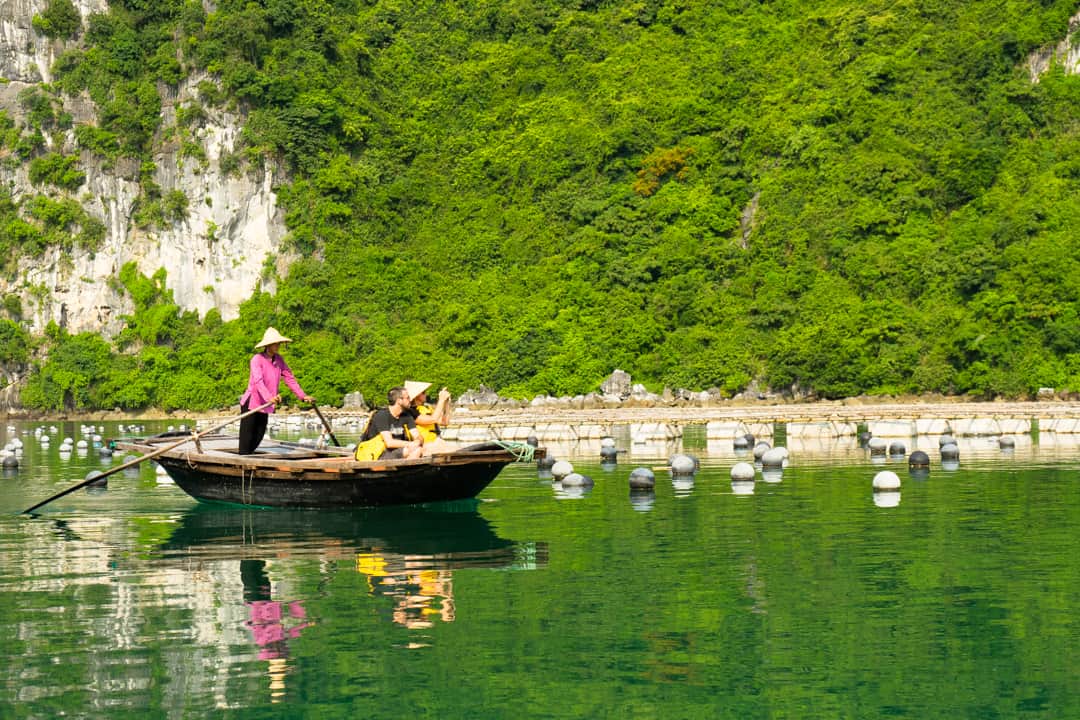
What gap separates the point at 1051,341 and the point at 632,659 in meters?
60.5

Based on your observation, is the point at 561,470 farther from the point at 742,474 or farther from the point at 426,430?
the point at 426,430

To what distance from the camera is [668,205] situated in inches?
3401

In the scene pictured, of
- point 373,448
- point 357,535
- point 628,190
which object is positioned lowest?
point 357,535

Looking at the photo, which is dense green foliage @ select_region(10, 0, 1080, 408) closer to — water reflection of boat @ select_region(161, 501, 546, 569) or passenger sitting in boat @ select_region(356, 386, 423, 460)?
passenger sitting in boat @ select_region(356, 386, 423, 460)

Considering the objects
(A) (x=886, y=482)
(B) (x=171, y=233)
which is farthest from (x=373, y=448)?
(B) (x=171, y=233)

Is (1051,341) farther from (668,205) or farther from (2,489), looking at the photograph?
(2,489)

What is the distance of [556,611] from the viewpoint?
46.0 feet

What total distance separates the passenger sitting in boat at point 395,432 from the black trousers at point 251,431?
2235mm

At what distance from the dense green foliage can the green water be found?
164 ft

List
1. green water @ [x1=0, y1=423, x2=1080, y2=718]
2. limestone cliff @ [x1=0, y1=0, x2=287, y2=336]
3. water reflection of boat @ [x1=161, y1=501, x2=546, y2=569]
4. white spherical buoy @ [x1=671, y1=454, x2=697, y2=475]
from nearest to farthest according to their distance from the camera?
1. green water @ [x1=0, y1=423, x2=1080, y2=718]
2. water reflection of boat @ [x1=161, y1=501, x2=546, y2=569]
3. white spherical buoy @ [x1=671, y1=454, x2=697, y2=475]
4. limestone cliff @ [x1=0, y1=0, x2=287, y2=336]

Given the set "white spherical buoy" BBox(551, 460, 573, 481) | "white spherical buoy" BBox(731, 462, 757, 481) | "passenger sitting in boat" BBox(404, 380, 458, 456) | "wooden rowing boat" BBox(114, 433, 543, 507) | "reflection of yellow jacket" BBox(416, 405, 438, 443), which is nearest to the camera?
"wooden rowing boat" BBox(114, 433, 543, 507)

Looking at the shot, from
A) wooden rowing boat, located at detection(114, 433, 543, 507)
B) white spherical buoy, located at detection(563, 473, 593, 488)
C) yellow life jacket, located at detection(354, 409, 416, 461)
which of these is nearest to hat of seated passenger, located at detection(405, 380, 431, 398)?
yellow life jacket, located at detection(354, 409, 416, 461)

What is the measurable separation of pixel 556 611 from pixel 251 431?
12.3 meters

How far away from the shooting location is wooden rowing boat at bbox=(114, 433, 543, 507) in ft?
73.6
